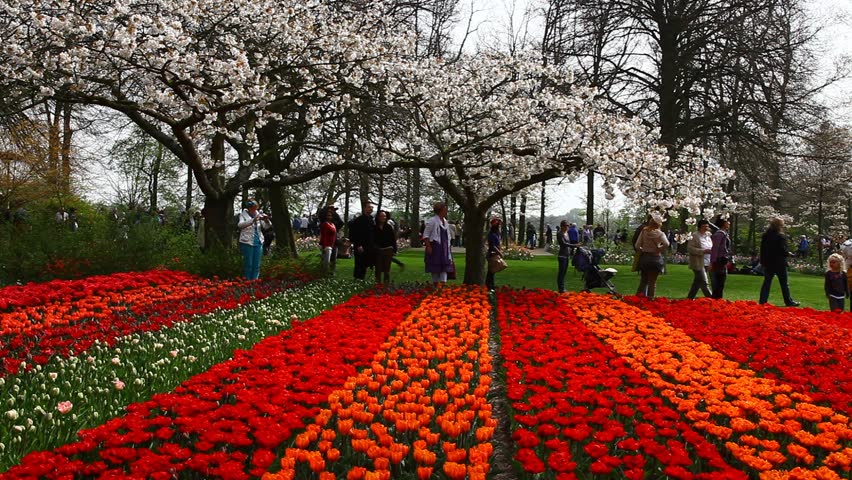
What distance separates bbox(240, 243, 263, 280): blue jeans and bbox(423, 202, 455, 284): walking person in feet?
9.68

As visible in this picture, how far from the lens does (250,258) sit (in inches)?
424

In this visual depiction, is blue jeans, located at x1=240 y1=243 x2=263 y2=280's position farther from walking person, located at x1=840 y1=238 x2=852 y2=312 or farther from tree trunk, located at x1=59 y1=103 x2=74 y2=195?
tree trunk, located at x1=59 y1=103 x2=74 y2=195

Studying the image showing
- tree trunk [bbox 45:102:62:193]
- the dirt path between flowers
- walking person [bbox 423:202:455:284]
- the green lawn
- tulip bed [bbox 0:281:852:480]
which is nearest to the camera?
tulip bed [bbox 0:281:852:480]

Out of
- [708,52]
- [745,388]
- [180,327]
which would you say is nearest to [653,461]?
[745,388]

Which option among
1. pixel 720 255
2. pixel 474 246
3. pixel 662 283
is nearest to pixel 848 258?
pixel 720 255

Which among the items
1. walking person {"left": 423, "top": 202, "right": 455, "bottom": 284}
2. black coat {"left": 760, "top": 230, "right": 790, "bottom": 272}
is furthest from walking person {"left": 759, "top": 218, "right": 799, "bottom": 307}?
walking person {"left": 423, "top": 202, "right": 455, "bottom": 284}

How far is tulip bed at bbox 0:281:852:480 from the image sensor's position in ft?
9.59

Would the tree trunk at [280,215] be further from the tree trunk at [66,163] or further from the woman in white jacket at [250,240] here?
the tree trunk at [66,163]

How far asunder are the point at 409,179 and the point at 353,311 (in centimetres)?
1363

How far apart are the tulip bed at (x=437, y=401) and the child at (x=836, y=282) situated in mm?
3525

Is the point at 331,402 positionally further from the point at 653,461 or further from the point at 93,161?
the point at 93,161

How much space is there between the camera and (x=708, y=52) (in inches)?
653

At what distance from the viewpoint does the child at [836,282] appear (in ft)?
33.0

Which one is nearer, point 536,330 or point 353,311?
point 536,330
